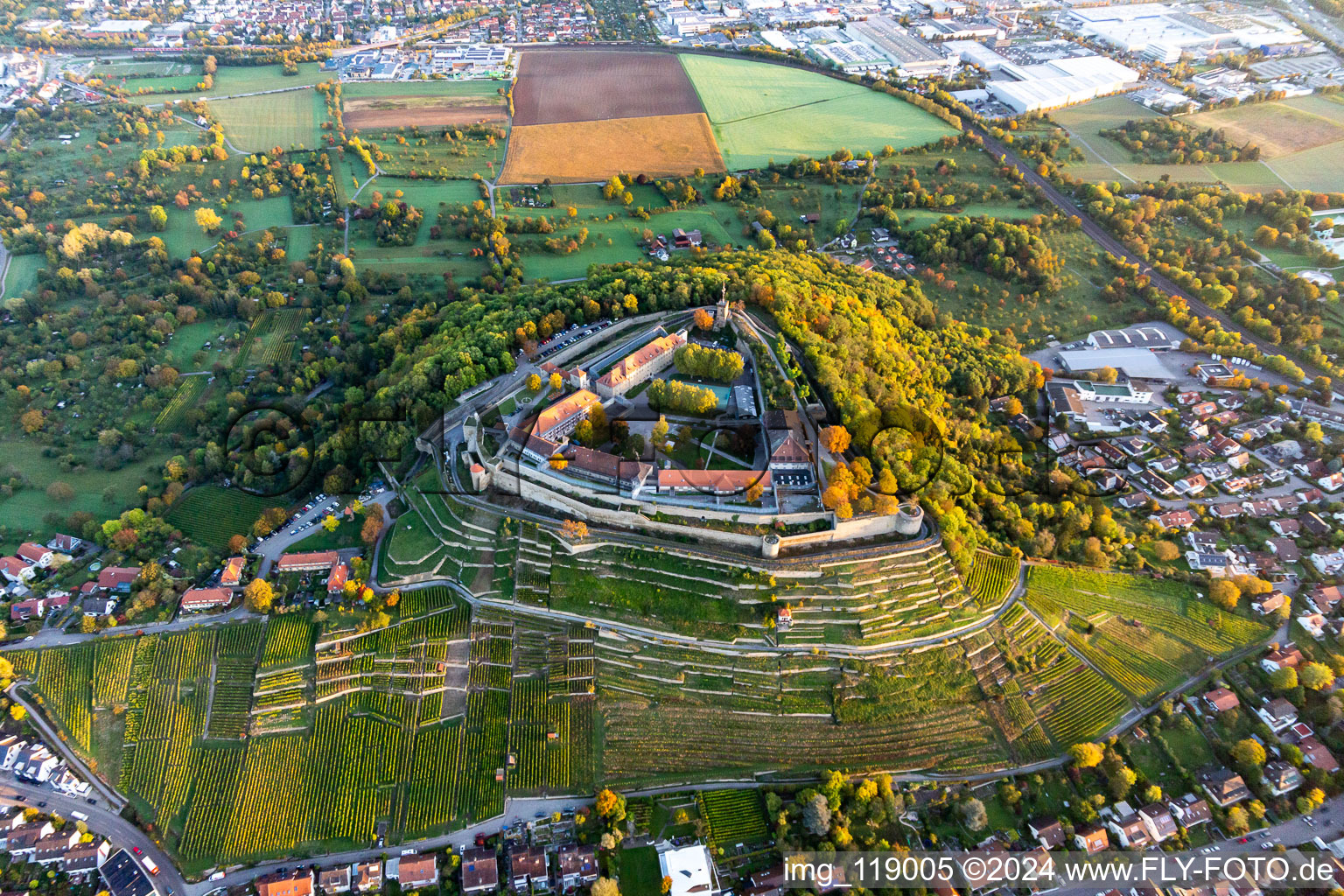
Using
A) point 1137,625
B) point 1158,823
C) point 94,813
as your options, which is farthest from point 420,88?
point 1158,823

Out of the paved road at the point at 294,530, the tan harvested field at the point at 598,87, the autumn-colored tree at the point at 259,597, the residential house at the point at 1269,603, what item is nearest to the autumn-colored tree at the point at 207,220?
the tan harvested field at the point at 598,87

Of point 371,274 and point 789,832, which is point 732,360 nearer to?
point 789,832

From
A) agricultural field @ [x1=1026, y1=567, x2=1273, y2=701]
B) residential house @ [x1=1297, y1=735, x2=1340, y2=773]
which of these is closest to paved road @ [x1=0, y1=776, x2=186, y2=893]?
agricultural field @ [x1=1026, y1=567, x2=1273, y2=701]

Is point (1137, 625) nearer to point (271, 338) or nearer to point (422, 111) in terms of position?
point (271, 338)

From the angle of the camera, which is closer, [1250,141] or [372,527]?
[372,527]

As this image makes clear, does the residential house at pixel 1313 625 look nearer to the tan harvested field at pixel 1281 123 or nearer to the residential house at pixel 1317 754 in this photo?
the residential house at pixel 1317 754

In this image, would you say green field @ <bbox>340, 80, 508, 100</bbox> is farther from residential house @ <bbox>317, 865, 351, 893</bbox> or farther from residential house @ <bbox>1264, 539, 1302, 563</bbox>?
residential house @ <bbox>1264, 539, 1302, 563</bbox>
